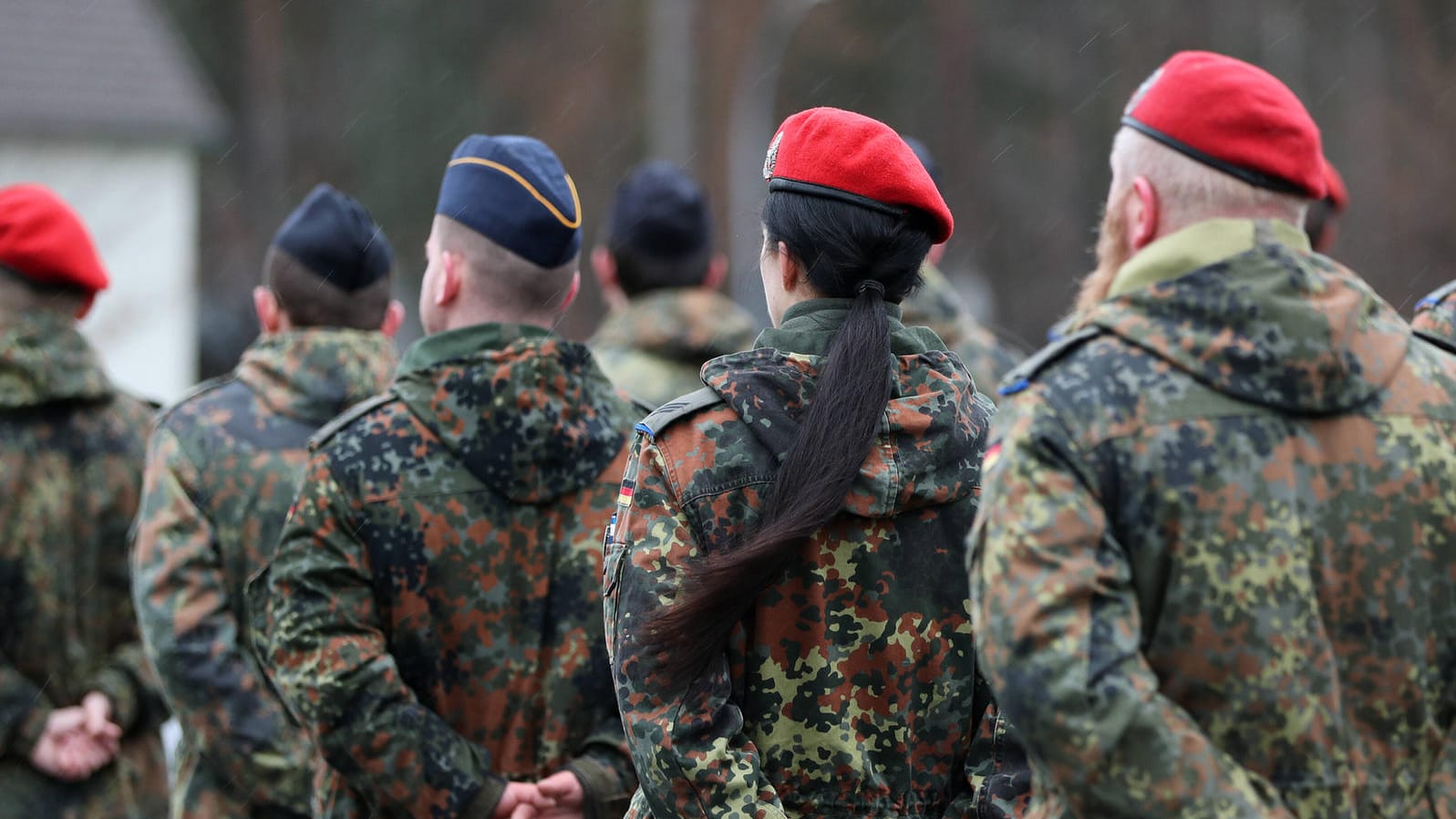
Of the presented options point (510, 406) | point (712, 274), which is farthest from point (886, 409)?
point (712, 274)

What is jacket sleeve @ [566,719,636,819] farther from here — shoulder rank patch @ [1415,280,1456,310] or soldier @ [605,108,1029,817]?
shoulder rank patch @ [1415,280,1456,310]

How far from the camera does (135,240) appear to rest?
16.4 meters

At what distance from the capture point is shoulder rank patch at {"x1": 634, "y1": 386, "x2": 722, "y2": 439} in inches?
111

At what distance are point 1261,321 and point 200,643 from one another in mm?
3018

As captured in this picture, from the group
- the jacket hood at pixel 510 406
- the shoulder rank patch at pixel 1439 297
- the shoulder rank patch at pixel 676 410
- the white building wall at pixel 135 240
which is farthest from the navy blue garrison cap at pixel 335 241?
the white building wall at pixel 135 240

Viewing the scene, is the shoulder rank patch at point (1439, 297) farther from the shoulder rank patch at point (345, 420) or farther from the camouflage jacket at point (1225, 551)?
A: the shoulder rank patch at point (345, 420)

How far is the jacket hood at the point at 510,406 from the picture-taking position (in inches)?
142

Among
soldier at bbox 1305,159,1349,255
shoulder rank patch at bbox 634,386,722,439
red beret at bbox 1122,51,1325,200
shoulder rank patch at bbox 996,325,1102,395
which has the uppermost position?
red beret at bbox 1122,51,1325,200

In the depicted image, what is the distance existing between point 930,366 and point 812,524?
0.45 m

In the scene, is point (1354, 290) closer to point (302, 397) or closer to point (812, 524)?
point (812, 524)

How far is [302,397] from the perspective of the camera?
15.1ft

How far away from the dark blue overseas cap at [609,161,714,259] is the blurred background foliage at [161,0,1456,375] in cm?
1695

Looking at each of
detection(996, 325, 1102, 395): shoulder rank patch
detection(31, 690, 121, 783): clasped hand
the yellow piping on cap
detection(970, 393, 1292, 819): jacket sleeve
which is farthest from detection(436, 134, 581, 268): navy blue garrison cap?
detection(31, 690, 121, 783): clasped hand

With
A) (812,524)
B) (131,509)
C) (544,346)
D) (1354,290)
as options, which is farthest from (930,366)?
(131,509)
